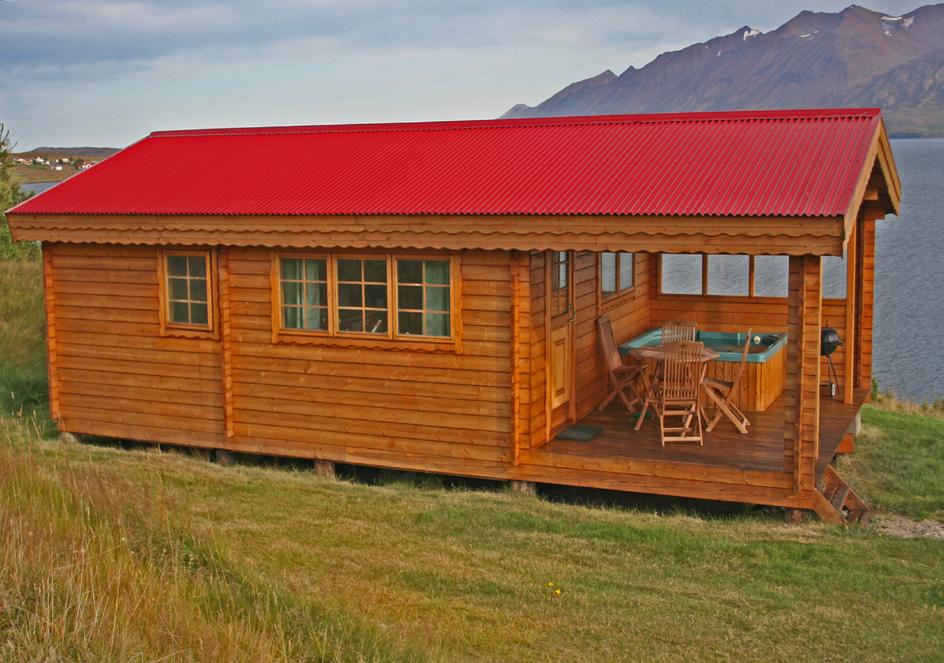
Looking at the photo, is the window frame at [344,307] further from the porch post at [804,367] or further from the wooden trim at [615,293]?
the porch post at [804,367]

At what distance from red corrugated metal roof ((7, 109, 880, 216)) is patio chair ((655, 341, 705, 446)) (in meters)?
1.85

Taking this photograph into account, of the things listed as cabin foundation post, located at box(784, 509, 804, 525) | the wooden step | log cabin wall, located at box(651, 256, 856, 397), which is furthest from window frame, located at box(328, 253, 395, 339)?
log cabin wall, located at box(651, 256, 856, 397)

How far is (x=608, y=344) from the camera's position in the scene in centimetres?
1270

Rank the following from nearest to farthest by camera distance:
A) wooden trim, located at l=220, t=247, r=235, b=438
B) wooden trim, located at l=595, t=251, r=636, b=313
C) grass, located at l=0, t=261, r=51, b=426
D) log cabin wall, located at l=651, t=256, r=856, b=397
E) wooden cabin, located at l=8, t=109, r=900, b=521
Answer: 1. wooden cabin, located at l=8, t=109, r=900, b=521
2. wooden trim, located at l=220, t=247, r=235, b=438
3. wooden trim, located at l=595, t=251, r=636, b=313
4. log cabin wall, located at l=651, t=256, r=856, b=397
5. grass, located at l=0, t=261, r=51, b=426

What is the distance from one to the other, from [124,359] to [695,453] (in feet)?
21.0

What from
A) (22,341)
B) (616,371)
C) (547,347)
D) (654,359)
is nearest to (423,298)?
(547,347)

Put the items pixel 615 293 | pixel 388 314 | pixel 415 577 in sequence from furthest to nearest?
1. pixel 615 293
2. pixel 388 314
3. pixel 415 577

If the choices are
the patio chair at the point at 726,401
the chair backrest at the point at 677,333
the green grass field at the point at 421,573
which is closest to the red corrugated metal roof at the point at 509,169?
the patio chair at the point at 726,401

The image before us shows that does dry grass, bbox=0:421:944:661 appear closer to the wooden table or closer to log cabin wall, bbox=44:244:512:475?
log cabin wall, bbox=44:244:512:475

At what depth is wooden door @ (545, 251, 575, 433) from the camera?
11.5m

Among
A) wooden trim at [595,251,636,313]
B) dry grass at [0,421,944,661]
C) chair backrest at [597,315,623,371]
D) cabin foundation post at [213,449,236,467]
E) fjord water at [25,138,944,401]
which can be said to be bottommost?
fjord water at [25,138,944,401]

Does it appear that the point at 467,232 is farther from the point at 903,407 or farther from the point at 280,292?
the point at 903,407

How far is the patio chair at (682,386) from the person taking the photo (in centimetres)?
1123

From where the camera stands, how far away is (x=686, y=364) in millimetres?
11312
